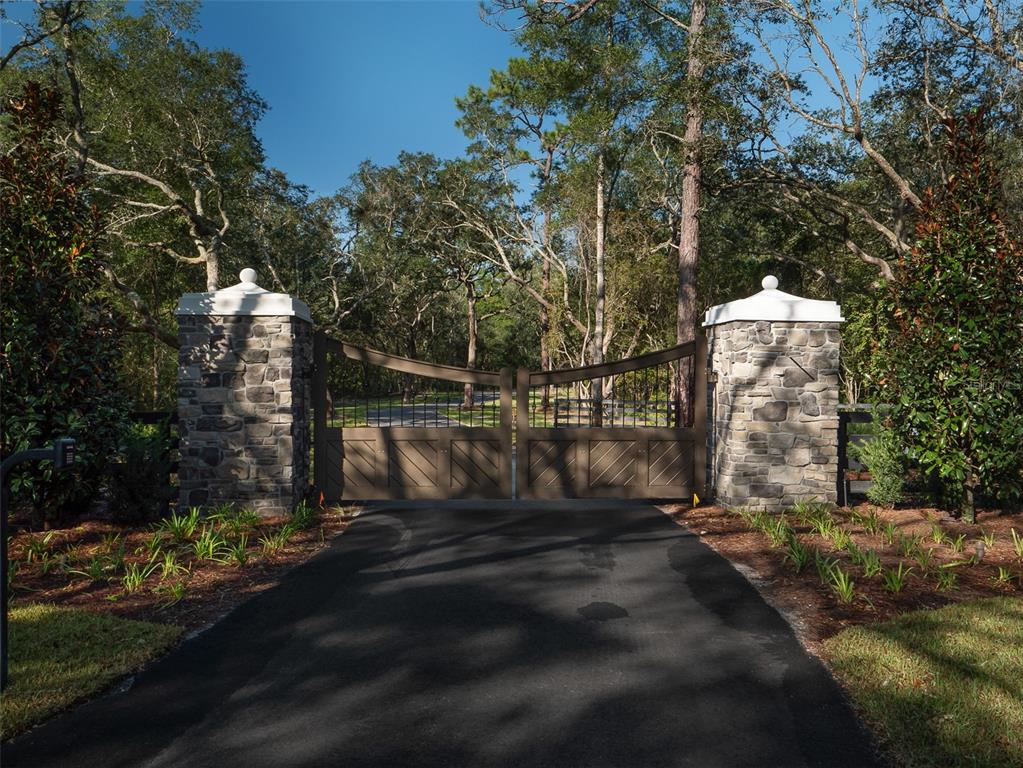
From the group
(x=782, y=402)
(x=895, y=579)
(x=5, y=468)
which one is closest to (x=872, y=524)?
(x=782, y=402)

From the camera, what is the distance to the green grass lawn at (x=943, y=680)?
3.02m

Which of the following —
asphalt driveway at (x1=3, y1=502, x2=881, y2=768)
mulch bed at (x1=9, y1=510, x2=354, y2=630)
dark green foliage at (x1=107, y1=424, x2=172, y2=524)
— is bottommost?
asphalt driveway at (x1=3, y1=502, x2=881, y2=768)

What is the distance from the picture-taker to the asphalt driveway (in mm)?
3043

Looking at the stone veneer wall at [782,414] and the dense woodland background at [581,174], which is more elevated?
the dense woodland background at [581,174]

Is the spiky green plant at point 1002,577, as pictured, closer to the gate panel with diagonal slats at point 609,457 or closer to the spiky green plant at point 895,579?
the spiky green plant at point 895,579

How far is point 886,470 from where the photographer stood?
782 cm

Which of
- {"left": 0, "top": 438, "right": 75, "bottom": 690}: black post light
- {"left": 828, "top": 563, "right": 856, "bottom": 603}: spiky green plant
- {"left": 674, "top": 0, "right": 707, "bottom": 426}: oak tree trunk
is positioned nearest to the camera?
{"left": 0, "top": 438, "right": 75, "bottom": 690}: black post light

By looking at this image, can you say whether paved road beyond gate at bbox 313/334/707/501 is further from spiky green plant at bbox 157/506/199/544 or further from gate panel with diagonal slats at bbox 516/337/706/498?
spiky green plant at bbox 157/506/199/544

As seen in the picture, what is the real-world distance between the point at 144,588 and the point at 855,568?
6018mm

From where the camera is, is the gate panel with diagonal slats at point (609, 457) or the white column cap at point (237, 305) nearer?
the white column cap at point (237, 305)

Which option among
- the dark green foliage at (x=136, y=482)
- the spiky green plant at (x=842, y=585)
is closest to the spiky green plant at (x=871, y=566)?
the spiky green plant at (x=842, y=585)

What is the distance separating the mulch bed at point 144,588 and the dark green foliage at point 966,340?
266 inches

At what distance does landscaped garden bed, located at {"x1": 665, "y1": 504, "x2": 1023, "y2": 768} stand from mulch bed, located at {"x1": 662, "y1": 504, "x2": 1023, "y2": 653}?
14mm

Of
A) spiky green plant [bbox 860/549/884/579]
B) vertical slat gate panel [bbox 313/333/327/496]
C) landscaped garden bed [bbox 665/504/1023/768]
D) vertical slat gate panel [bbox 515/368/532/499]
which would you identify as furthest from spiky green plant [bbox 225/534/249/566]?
spiky green plant [bbox 860/549/884/579]
